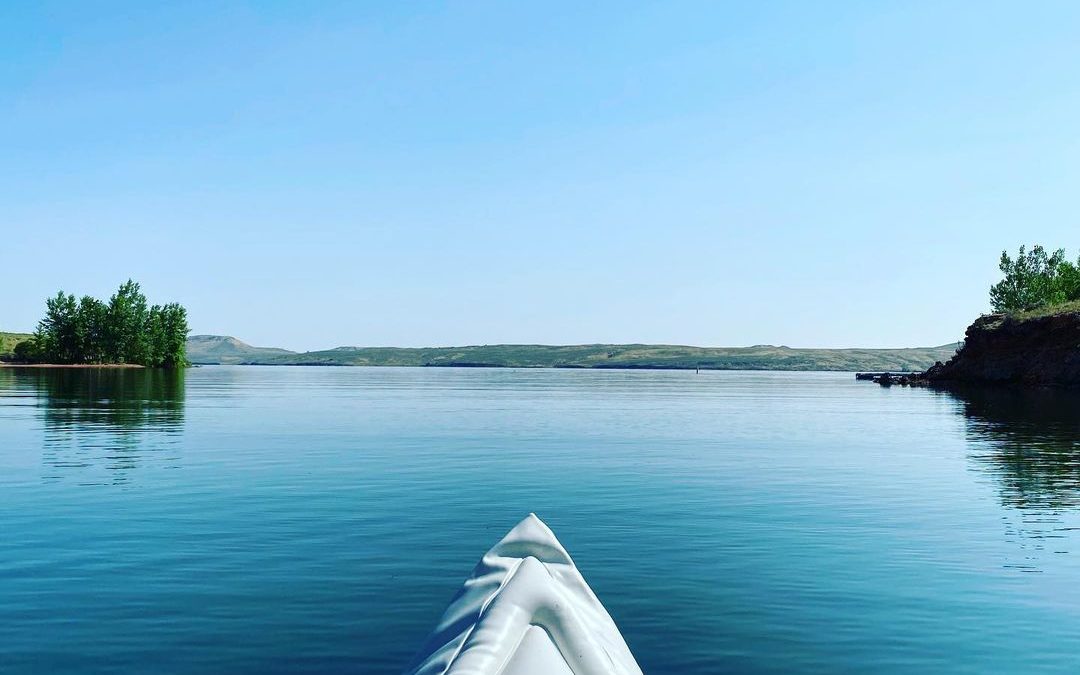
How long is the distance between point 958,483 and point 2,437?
4417 cm

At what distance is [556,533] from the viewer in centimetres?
2205

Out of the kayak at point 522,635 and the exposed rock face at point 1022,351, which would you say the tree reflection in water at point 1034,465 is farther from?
the exposed rock face at point 1022,351

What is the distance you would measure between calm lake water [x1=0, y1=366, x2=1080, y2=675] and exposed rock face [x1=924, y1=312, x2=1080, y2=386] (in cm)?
9547

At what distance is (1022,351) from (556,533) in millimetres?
141417

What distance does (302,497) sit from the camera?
89.9 feet

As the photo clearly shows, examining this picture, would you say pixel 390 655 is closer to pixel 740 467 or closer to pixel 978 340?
pixel 740 467

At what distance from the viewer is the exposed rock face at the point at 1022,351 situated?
129375 millimetres

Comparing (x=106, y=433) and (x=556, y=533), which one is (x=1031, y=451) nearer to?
(x=556, y=533)

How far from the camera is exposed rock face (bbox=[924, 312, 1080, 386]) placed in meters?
129

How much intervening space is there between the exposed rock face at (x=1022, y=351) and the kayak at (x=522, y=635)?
137551 mm

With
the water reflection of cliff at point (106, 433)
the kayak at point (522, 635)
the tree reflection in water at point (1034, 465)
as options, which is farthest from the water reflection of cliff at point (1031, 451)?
the water reflection of cliff at point (106, 433)

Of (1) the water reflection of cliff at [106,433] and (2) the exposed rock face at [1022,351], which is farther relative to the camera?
(2) the exposed rock face at [1022,351]

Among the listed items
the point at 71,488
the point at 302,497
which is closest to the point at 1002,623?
the point at 302,497

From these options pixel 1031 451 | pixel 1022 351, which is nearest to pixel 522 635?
pixel 1031 451
